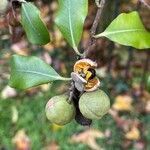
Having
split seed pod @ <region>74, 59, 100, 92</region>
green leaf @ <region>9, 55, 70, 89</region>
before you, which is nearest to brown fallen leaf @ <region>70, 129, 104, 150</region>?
green leaf @ <region>9, 55, 70, 89</region>

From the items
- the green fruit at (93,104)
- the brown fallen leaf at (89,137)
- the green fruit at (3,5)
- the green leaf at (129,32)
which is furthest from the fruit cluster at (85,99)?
the brown fallen leaf at (89,137)

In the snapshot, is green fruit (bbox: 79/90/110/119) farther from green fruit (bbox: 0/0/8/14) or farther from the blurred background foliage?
the blurred background foliage

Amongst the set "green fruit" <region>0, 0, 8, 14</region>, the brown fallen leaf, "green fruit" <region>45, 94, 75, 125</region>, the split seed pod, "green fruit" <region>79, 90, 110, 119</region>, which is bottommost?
the brown fallen leaf

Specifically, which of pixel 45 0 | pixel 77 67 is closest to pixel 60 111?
pixel 77 67

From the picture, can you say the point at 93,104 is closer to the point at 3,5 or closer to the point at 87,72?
the point at 87,72

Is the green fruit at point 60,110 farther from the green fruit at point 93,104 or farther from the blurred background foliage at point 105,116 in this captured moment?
the blurred background foliage at point 105,116

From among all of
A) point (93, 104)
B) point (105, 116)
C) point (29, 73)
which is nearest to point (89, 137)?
point (105, 116)
